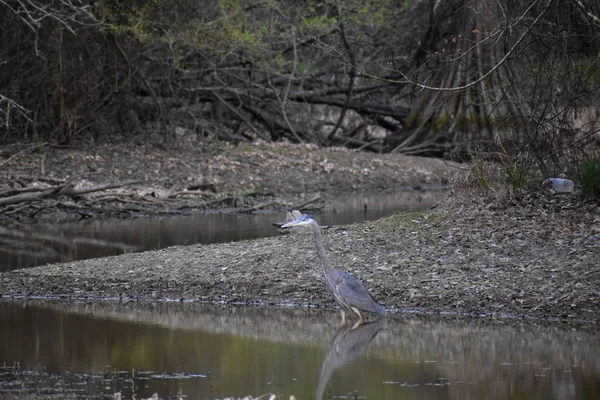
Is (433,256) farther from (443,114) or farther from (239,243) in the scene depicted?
(443,114)

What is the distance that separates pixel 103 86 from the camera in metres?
27.1

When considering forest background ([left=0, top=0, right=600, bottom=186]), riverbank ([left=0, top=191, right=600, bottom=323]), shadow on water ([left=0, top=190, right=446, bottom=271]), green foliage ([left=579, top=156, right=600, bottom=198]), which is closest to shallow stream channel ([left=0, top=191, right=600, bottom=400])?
riverbank ([left=0, top=191, right=600, bottom=323])

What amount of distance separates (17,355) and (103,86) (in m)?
18.7

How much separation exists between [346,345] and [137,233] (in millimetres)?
9294

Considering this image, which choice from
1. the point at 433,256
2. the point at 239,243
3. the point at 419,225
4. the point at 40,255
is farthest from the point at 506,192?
the point at 40,255

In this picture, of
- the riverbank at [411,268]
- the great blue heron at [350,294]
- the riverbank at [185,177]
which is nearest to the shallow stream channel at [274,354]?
the great blue heron at [350,294]

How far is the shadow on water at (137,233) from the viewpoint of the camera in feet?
51.9

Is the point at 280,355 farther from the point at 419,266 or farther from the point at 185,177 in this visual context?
the point at 185,177

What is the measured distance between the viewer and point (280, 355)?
30.0 feet

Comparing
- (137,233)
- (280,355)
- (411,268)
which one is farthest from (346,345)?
(137,233)

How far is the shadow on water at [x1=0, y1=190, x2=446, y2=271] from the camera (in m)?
15.8

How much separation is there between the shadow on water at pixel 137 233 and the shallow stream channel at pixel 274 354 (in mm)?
3924

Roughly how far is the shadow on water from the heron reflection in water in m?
6.12

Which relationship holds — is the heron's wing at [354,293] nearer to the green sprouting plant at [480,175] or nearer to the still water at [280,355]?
the still water at [280,355]
